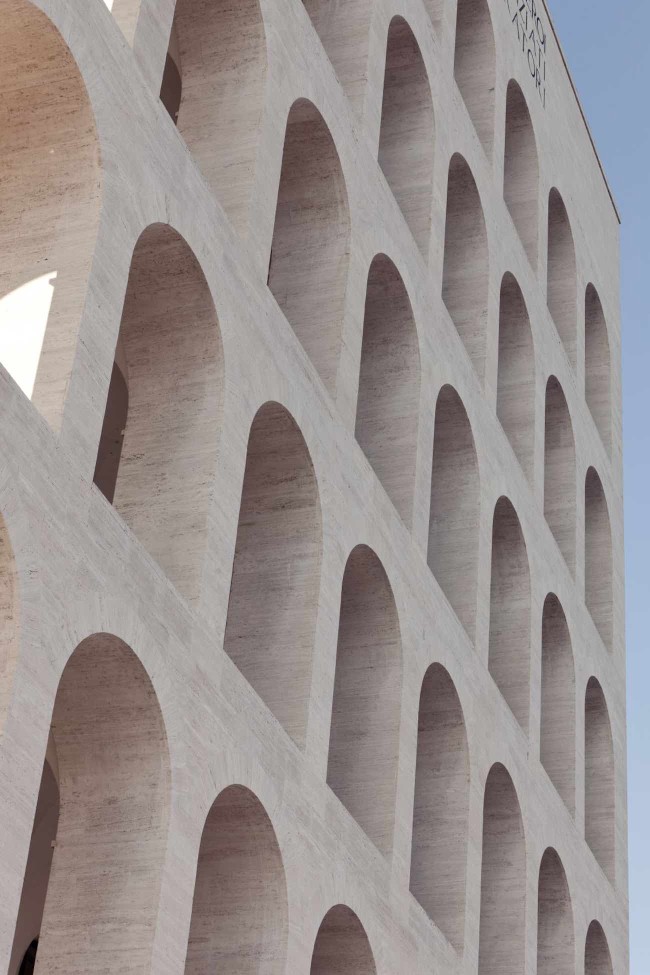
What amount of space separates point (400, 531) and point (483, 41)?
9.59 metres

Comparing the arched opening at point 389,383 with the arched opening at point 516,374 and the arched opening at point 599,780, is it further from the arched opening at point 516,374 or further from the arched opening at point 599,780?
the arched opening at point 599,780

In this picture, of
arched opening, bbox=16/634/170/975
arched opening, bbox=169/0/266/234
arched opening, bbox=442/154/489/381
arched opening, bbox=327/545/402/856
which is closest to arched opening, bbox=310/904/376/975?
arched opening, bbox=327/545/402/856

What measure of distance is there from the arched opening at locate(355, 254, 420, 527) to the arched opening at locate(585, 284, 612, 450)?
430 inches

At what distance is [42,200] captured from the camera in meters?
12.2

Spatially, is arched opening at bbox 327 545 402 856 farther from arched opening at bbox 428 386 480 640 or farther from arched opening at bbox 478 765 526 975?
arched opening at bbox 478 765 526 975

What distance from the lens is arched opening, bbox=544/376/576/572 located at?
26312mm

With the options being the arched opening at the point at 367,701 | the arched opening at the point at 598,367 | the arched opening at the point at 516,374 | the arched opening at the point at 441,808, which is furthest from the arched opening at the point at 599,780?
the arched opening at the point at 367,701

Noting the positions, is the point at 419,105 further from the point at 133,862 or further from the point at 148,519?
the point at 133,862

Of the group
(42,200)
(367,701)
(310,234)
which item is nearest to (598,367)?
(310,234)

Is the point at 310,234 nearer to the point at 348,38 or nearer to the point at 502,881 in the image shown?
the point at 348,38

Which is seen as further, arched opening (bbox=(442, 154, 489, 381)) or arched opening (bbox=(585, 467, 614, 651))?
arched opening (bbox=(585, 467, 614, 651))

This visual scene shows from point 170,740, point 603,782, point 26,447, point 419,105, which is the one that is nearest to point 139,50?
point 26,447

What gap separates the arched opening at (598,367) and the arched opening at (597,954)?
8427mm

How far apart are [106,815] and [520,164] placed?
55.4 ft
